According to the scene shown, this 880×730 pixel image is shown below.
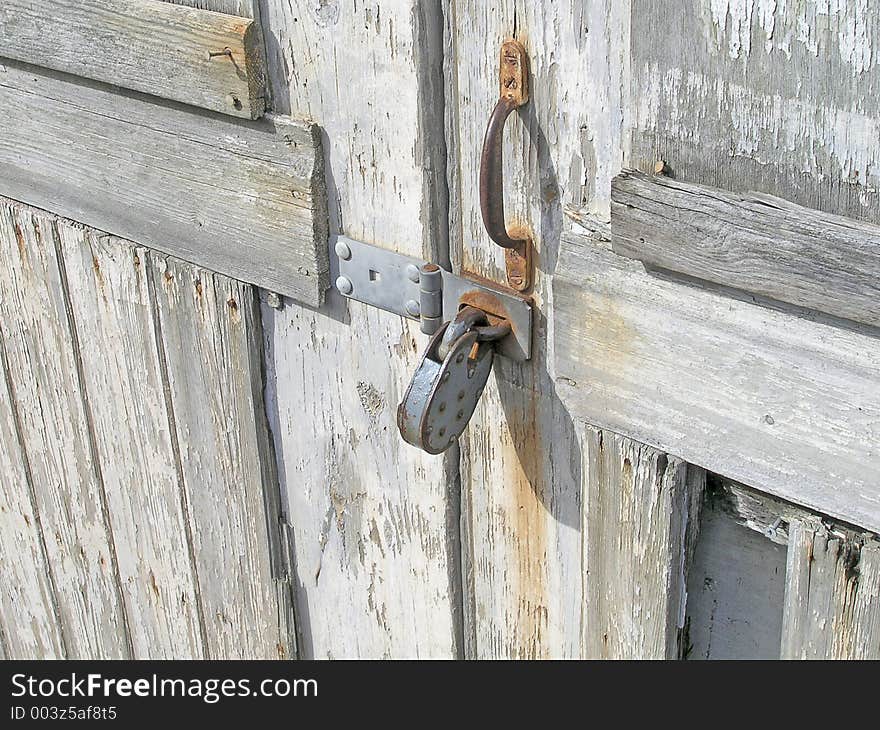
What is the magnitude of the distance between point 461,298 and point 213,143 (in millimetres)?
312

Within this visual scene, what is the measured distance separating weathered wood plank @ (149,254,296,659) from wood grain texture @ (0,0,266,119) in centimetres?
22

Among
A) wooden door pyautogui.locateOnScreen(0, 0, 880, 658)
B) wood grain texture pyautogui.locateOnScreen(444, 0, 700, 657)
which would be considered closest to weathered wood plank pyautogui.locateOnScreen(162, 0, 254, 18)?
wooden door pyautogui.locateOnScreen(0, 0, 880, 658)

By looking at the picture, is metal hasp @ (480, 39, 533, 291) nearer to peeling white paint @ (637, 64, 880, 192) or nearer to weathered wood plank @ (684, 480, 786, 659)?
peeling white paint @ (637, 64, 880, 192)

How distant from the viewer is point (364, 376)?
120cm

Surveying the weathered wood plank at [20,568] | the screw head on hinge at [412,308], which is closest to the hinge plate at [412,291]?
the screw head on hinge at [412,308]

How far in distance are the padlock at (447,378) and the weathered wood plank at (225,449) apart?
294mm

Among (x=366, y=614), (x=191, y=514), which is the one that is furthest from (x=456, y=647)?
(x=191, y=514)

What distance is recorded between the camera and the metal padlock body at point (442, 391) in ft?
3.36

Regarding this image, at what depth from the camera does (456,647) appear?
129cm

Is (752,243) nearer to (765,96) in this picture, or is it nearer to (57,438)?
(765,96)

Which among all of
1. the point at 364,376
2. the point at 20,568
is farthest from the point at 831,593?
the point at 20,568

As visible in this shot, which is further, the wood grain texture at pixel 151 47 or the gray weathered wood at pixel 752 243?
the wood grain texture at pixel 151 47

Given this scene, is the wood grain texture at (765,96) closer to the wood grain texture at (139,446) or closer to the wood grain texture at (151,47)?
the wood grain texture at (151,47)

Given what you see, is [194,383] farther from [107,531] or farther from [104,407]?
[107,531]
